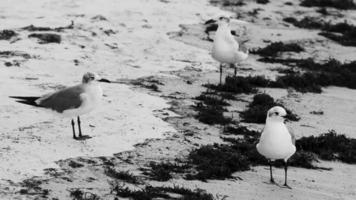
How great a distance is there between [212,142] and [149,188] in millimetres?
2809

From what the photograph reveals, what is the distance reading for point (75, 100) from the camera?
35.1 ft

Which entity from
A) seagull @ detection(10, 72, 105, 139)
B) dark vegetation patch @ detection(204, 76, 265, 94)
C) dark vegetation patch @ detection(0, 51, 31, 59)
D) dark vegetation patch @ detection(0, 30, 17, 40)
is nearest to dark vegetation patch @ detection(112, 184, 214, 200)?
seagull @ detection(10, 72, 105, 139)

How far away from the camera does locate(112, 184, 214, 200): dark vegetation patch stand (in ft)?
29.2

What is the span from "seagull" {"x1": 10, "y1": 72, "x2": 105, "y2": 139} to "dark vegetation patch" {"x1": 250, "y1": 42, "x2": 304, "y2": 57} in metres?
9.04

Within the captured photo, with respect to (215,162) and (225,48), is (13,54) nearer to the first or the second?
Answer: (225,48)

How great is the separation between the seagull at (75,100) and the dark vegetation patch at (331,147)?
3.65m

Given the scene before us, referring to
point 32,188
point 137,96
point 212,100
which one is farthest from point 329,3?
point 32,188

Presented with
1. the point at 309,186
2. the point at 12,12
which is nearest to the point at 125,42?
the point at 12,12

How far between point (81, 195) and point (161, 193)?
109 centimetres

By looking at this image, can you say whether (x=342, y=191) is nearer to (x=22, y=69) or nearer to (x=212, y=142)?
(x=212, y=142)

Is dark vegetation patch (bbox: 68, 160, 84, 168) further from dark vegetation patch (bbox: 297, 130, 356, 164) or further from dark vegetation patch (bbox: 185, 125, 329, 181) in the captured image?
dark vegetation patch (bbox: 297, 130, 356, 164)

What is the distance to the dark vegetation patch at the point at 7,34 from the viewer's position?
53.9 feet

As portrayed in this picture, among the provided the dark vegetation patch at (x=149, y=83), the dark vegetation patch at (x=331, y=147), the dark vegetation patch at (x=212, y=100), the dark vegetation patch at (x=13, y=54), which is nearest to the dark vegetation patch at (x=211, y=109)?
the dark vegetation patch at (x=212, y=100)

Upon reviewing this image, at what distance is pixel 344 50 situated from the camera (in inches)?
805
